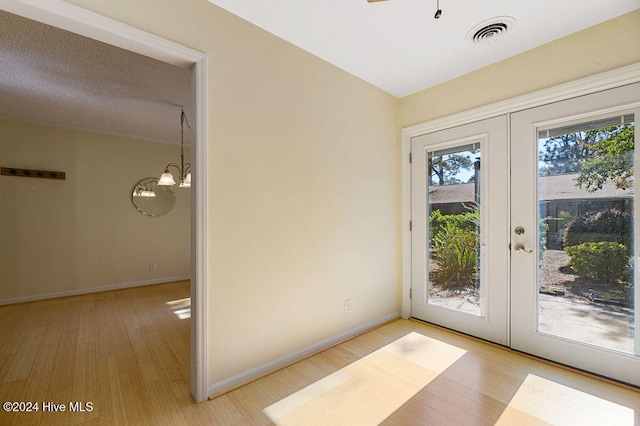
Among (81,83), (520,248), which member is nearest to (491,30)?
(520,248)

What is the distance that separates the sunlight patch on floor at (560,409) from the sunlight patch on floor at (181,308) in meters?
3.31

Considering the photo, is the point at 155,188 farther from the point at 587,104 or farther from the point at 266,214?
the point at 587,104

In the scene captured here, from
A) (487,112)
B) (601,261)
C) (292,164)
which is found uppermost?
(487,112)

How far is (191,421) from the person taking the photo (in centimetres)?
158

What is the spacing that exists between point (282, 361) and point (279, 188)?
1376 millimetres

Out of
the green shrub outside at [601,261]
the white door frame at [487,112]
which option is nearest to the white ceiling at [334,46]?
the white door frame at [487,112]

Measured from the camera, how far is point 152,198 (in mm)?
5004

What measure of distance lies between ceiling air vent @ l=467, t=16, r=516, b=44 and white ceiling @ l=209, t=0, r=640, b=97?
4 cm

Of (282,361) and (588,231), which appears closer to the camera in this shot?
(588,231)

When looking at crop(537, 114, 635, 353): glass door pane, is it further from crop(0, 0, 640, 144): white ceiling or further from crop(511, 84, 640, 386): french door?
crop(0, 0, 640, 144): white ceiling

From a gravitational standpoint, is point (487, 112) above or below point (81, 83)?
below

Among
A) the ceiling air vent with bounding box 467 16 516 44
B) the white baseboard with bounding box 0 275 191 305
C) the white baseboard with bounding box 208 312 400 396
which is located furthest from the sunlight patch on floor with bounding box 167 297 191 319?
the ceiling air vent with bounding box 467 16 516 44

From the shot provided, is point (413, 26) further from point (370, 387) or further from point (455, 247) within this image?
point (370, 387)

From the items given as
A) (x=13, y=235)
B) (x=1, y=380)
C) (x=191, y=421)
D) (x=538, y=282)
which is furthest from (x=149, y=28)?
(x=13, y=235)
